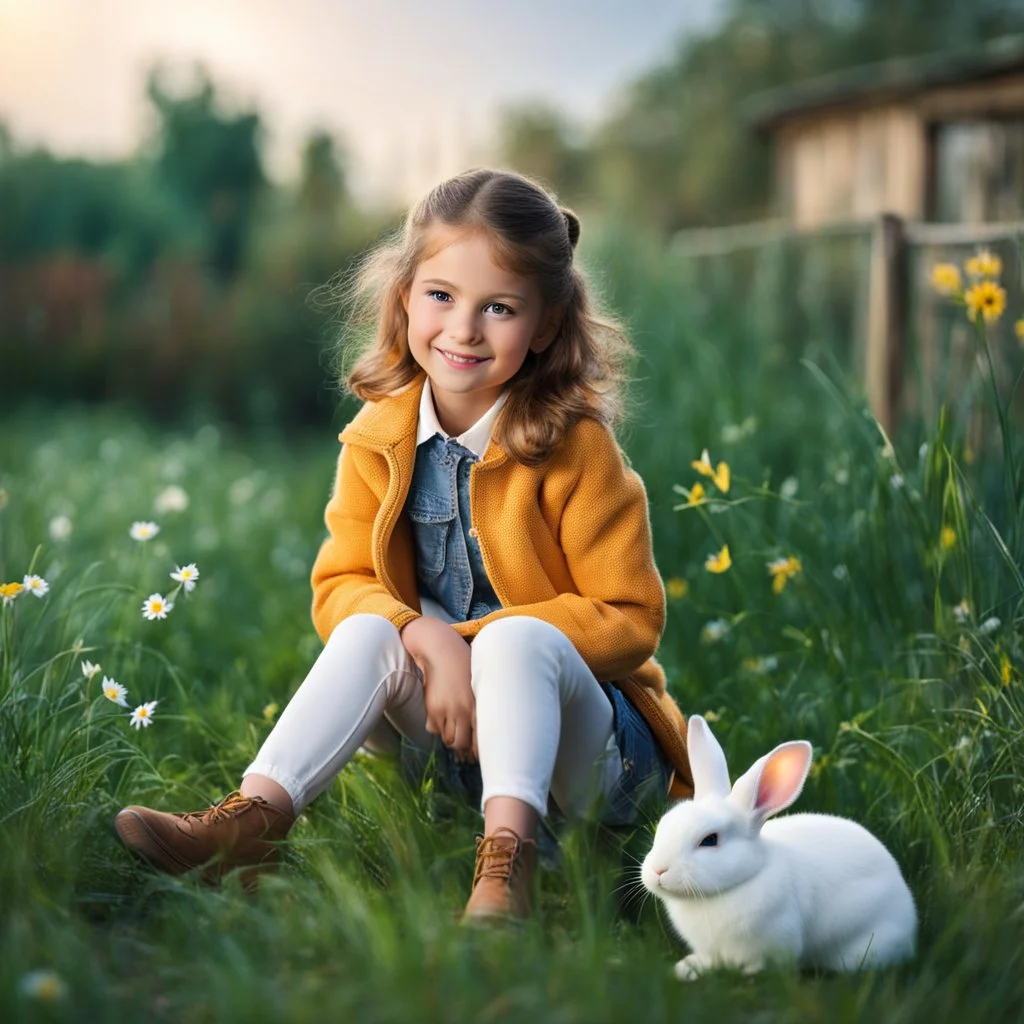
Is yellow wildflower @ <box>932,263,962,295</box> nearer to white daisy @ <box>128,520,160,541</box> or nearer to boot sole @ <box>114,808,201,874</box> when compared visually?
white daisy @ <box>128,520,160,541</box>

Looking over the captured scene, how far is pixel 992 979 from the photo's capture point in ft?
6.01

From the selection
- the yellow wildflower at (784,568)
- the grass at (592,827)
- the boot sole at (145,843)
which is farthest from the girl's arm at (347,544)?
the yellow wildflower at (784,568)

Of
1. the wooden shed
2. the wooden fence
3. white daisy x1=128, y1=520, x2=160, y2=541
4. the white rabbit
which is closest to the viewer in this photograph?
the white rabbit

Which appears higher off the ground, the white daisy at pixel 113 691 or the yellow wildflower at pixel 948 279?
the yellow wildflower at pixel 948 279

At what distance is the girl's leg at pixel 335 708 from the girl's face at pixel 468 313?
46cm

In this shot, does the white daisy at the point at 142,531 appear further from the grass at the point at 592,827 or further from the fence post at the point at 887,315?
the fence post at the point at 887,315

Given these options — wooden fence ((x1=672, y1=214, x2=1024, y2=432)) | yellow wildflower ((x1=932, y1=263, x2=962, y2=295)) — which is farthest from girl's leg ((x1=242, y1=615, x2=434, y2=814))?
wooden fence ((x1=672, y1=214, x2=1024, y2=432))

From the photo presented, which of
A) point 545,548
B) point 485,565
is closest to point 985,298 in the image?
point 545,548

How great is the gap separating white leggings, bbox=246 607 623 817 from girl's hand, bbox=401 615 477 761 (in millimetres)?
33

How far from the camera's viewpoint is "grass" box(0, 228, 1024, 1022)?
5.46ft

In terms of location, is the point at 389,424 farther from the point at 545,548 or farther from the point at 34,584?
the point at 34,584

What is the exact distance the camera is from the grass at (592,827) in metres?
1.67

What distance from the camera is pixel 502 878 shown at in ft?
6.36

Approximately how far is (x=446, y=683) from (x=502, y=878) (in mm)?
352
